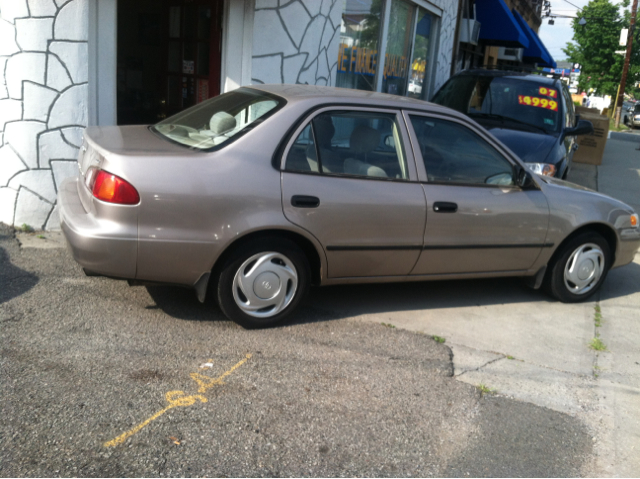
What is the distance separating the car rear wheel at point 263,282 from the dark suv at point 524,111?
4550mm

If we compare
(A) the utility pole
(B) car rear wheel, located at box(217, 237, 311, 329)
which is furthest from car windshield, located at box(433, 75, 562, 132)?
(A) the utility pole

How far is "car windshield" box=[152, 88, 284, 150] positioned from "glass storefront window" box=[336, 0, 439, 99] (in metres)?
4.76

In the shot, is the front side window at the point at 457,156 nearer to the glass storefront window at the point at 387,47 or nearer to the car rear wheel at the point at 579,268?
the car rear wheel at the point at 579,268

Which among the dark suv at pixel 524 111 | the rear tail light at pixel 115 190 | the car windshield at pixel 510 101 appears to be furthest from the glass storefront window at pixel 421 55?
the rear tail light at pixel 115 190

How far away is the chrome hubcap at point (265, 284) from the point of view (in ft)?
14.0

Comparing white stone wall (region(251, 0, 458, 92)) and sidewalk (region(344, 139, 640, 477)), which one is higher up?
white stone wall (region(251, 0, 458, 92))

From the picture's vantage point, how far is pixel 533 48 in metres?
19.7

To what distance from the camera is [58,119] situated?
592 cm

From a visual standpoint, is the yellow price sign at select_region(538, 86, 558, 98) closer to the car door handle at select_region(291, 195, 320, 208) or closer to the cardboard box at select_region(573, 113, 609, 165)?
the car door handle at select_region(291, 195, 320, 208)

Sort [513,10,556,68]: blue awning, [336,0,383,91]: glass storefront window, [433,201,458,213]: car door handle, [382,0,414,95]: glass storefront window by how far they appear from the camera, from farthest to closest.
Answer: [513,10,556,68]: blue awning < [382,0,414,95]: glass storefront window < [336,0,383,91]: glass storefront window < [433,201,458,213]: car door handle

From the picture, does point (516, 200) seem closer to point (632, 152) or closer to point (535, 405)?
point (535, 405)

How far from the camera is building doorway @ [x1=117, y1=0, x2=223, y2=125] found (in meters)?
7.89

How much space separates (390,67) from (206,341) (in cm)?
818

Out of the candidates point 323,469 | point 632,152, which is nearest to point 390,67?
point 323,469
